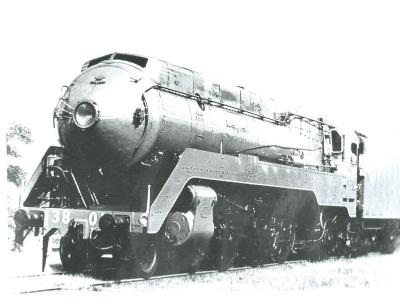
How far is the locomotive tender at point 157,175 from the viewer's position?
9352 millimetres

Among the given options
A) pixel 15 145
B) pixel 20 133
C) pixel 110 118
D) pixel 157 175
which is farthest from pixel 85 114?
pixel 20 133

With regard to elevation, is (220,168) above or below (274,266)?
above

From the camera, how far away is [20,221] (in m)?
9.42

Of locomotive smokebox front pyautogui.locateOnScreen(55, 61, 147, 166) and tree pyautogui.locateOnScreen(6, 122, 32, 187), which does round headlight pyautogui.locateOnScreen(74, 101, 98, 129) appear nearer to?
locomotive smokebox front pyautogui.locateOnScreen(55, 61, 147, 166)

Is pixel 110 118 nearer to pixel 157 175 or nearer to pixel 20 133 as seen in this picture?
pixel 157 175

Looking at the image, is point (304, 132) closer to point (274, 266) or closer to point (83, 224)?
point (274, 266)

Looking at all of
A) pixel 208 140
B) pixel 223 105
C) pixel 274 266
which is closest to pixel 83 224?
pixel 208 140

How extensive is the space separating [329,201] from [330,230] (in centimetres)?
142

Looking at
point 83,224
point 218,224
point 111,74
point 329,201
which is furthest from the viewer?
point 329,201

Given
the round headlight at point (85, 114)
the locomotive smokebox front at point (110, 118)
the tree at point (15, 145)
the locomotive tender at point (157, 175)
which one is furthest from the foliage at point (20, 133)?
the round headlight at point (85, 114)

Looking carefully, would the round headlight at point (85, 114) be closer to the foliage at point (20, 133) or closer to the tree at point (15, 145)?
the tree at point (15, 145)

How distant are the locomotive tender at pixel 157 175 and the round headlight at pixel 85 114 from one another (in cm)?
2

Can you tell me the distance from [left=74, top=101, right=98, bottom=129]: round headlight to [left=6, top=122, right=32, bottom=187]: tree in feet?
39.5

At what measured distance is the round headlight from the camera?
9383mm
